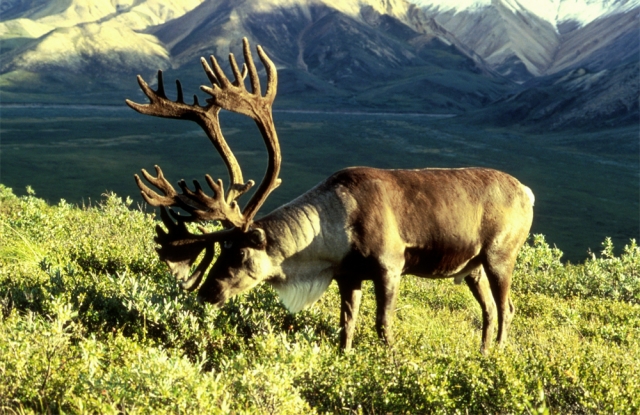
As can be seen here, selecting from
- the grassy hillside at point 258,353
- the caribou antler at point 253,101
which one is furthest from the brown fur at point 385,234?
the grassy hillside at point 258,353

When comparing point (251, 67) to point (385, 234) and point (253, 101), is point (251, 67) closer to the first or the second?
point (253, 101)

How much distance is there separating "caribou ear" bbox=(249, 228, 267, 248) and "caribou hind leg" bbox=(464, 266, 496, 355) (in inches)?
110

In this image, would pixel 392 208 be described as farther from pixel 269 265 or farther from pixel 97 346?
pixel 97 346

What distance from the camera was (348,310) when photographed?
7582 millimetres

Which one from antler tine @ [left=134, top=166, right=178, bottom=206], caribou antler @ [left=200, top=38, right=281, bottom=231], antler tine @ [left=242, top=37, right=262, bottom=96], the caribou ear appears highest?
antler tine @ [left=242, top=37, right=262, bottom=96]

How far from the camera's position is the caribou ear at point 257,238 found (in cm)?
730

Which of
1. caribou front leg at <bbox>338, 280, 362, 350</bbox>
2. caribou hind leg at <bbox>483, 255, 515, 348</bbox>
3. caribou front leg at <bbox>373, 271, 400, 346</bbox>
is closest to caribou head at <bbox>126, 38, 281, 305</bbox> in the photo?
caribou front leg at <bbox>338, 280, 362, 350</bbox>

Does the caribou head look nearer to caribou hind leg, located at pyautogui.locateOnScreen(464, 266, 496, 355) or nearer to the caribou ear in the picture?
the caribou ear

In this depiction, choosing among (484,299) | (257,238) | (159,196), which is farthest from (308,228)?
(484,299)

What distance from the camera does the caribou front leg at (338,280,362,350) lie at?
7.55 m

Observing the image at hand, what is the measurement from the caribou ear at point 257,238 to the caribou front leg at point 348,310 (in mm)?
984

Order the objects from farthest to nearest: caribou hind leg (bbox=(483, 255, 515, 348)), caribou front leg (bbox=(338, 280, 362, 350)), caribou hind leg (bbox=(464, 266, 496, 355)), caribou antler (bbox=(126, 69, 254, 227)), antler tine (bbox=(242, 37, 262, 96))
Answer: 1. caribou hind leg (bbox=(464, 266, 496, 355))
2. caribou hind leg (bbox=(483, 255, 515, 348))
3. caribou front leg (bbox=(338, 280, 362, 350))
4. caribou antler (bbox=(126, 69, 254, 227))
5. antler tine (bbox=(242, 37, 262, 96))

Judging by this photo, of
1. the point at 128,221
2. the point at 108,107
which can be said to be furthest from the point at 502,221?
the point at 108,107

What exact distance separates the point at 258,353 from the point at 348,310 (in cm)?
136
